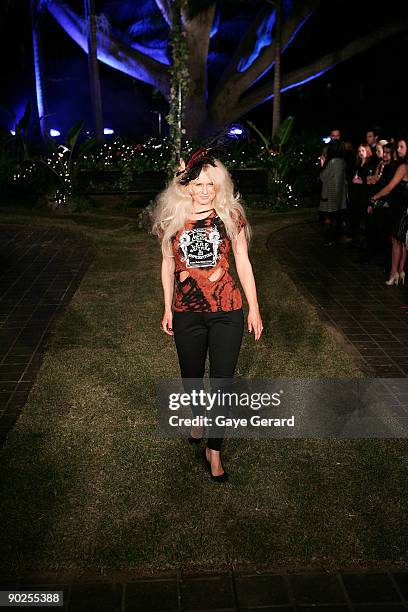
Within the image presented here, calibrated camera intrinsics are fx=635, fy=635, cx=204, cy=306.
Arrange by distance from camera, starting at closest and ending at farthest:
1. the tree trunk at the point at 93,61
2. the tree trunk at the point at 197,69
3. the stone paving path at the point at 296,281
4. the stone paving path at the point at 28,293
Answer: the stone paving path at the point at 296,281, the stone paving path at the point at 28,293, the tree trunk at the point at 93,61, the tree trunk at the point at 197,69

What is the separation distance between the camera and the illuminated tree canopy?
20203mm

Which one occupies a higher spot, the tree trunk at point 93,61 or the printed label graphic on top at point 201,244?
the tree trunk at point 93,61

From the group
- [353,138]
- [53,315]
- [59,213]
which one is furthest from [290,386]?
[353,138]

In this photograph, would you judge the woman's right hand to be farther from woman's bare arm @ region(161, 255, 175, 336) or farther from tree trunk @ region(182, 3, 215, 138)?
tree trunk @ region(182, 3, 215, 138)

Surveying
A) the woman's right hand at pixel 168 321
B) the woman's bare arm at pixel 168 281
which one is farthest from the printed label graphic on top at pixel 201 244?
the woman's right hand at pixel 168 321

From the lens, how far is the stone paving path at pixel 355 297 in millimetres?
6406

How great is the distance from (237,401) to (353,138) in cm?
2112

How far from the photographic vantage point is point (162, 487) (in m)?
4.09

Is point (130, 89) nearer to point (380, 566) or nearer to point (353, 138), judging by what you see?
point (353, 138)

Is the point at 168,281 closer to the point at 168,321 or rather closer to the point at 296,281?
the point at 168,321

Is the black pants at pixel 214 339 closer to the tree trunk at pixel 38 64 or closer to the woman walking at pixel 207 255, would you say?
the woman walking at pixel 207 255

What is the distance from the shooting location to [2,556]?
3445 mm

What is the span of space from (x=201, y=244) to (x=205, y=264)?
5.1 inches

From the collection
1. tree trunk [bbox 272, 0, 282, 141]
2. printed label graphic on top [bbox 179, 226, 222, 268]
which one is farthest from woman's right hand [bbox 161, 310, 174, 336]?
tree trunk [bbox 272, 0, 282, 141]
